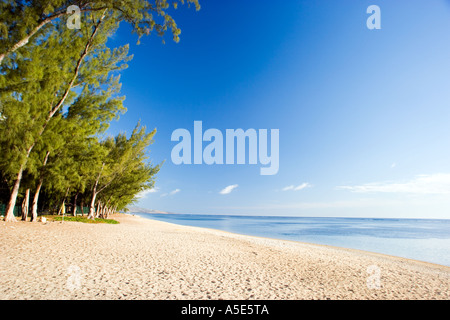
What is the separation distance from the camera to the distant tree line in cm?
1003

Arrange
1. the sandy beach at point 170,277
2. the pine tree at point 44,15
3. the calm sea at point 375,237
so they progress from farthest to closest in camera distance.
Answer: the calm sea at point 375,237 < the pine tree at point 44,15 < the sandy beach at point 170,277

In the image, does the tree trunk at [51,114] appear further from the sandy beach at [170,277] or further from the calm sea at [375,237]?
the calm sea at [375,237]

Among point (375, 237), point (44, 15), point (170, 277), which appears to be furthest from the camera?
point (375, 237)

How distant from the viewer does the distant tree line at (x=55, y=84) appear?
10031 mm

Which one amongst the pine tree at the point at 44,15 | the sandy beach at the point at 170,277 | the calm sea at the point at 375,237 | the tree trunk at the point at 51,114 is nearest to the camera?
the sandy beach at the point at 170,277

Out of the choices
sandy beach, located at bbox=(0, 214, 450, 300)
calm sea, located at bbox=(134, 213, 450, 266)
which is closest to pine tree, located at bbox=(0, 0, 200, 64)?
sandy beach, located at bbox=(0, 214, 450, 300)

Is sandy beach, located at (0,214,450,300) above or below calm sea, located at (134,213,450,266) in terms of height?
above

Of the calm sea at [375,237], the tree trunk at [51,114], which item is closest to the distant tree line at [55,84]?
the tree trunk at [51,114]

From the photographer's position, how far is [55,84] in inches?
526

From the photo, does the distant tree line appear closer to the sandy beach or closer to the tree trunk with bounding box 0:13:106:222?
the tree trunk with bounding box 0:13:106:222

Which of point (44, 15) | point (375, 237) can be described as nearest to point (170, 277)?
point (44, 15)

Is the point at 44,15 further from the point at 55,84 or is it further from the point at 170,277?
the point at 170,277
